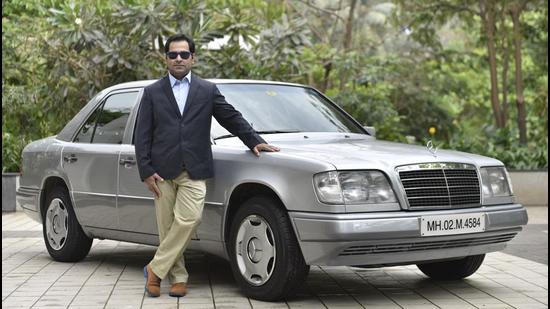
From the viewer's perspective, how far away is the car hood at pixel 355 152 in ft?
22.3

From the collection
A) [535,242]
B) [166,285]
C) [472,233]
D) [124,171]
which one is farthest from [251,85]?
[535,242]

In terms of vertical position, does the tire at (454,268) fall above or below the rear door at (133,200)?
below

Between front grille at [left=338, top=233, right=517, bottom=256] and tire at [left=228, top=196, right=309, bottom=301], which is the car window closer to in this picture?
tire at [left=228, top=196, right=309, bottom=301]

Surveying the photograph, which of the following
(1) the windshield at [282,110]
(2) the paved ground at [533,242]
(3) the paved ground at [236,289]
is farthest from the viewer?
(2) the paved ground at [533,242]

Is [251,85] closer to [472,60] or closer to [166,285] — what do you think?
[166,285]

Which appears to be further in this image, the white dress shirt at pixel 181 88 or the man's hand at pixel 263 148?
the white dress shirt at pixel 181 88

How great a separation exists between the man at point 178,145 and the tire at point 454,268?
194 cm

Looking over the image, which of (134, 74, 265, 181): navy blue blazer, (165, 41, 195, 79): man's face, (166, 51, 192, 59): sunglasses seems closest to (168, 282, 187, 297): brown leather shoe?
(134, 74, 265, 181): navy blue blazer

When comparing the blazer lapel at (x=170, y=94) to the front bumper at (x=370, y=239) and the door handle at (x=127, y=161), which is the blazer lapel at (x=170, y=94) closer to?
the door handle at (x=127, y=161)

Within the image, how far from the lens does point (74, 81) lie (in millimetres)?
16531

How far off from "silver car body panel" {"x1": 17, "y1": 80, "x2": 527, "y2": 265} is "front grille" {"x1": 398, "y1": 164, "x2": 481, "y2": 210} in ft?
0.20

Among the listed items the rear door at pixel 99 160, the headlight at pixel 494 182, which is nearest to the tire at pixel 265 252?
the headlight at pixel 494 182

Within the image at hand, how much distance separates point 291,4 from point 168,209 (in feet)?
81.1

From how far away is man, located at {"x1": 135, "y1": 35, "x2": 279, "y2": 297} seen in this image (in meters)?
7.22
